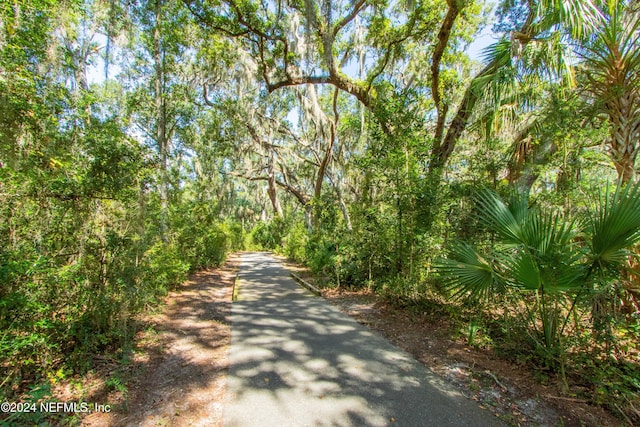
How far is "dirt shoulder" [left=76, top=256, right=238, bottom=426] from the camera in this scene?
2305 millimetres

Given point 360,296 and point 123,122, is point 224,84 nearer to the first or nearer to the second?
point 123,122

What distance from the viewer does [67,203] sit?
3.07 metres

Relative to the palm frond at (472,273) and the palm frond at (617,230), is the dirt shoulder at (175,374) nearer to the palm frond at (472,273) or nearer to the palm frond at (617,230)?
the palm frond at (472,273)

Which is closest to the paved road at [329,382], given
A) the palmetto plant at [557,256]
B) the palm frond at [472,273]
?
the palm frond at [472,273]

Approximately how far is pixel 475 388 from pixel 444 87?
704 centimetres

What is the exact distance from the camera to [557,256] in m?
A: 2.65

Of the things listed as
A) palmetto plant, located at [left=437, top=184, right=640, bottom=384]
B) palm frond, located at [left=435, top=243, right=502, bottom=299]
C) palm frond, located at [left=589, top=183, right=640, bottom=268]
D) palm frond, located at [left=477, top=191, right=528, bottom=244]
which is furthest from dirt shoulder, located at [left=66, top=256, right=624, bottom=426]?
palm frond, located at [left=477, top=191, right=528, bottom=244]

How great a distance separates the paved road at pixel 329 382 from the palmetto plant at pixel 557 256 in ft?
4.03

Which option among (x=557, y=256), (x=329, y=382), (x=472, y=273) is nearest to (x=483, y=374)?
(x=472, y=273)

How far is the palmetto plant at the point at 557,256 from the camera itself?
2359 millimetres

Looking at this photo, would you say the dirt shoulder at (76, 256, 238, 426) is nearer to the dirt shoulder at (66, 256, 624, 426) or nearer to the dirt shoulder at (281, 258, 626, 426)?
the dirt shoulder at (66, 256, 624, 426)

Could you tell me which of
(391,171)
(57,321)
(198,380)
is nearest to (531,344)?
(391,171)

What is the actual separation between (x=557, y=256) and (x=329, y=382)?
2.57 metres

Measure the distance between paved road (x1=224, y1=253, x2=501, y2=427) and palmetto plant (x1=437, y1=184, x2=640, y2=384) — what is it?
123 cm
